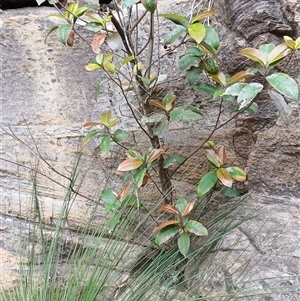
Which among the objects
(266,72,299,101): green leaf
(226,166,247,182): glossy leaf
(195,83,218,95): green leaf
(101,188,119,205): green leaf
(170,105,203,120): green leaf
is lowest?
(101,188,119,205): green leaf

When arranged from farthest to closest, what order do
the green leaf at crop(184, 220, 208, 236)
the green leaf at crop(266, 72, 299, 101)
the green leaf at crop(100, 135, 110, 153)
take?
the green leaf at crop(100, 135, 110, 153)
the green leaf at crop(184, 220, 208, 236)
the green leaf at crop(266, 72, 299, 101)

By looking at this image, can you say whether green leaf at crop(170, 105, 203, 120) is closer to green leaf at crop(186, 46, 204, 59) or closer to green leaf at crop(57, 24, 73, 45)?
green leaf at crop(186, 46, 204, 59)

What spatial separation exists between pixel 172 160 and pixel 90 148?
27 cm

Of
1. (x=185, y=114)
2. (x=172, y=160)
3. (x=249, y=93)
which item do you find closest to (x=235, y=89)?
(x=249, y=93)

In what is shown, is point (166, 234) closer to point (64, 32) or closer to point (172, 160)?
point (172, 160)

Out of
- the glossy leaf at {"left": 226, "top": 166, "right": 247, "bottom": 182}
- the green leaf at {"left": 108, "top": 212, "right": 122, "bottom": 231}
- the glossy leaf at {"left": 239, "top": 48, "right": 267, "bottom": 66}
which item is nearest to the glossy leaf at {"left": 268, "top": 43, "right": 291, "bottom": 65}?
the glossy leaf at {"left": 239, "top": 48, "right": 267, "bottom": 66}

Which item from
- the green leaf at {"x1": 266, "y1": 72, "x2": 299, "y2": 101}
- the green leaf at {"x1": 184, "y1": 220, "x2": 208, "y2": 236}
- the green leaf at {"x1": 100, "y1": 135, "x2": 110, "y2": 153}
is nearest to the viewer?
the green leaf at {"x1": 266, "y1": 72, "x2": 299, "y2": 101}

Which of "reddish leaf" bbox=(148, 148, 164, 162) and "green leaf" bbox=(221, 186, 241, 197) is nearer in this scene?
"reddish leaf" bbox=(148, 148, 164, 162)

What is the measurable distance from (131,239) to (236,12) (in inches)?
24.5

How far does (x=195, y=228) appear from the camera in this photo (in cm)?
108

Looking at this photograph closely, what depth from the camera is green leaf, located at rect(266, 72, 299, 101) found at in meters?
0.94

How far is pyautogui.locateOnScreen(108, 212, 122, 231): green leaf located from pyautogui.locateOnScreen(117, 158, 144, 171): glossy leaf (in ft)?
0.33

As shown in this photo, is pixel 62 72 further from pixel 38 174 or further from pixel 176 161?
pixel 176 161

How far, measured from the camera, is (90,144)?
137 centimetres
